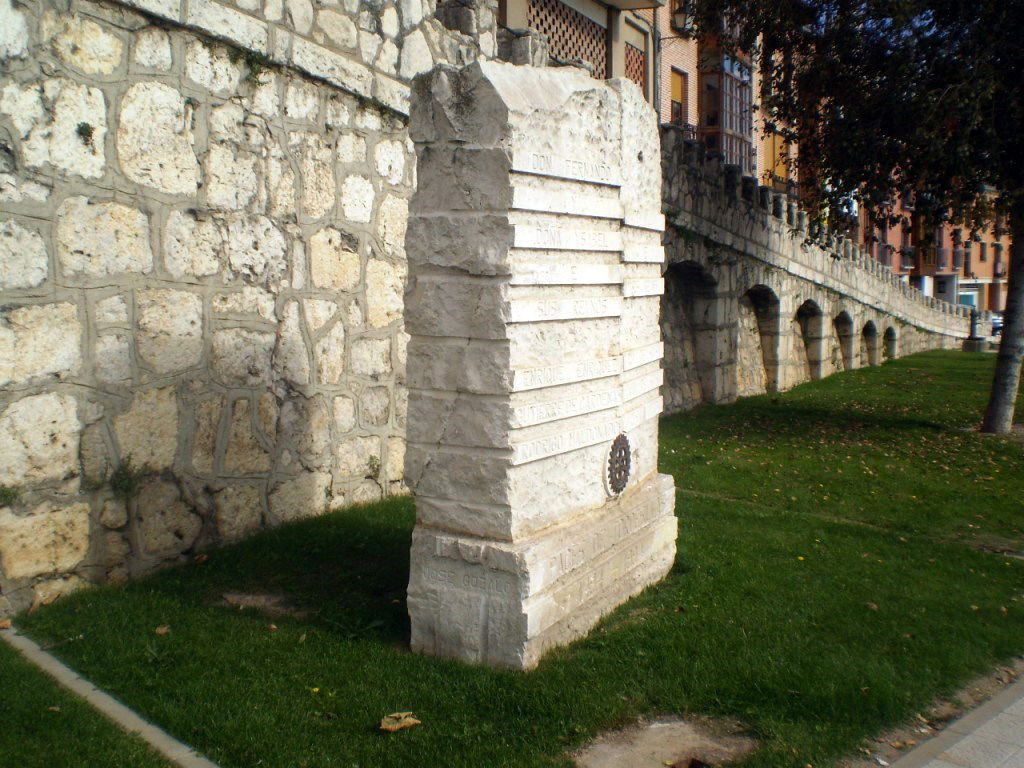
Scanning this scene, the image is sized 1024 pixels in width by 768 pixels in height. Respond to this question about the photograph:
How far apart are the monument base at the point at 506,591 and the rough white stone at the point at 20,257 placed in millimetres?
2307

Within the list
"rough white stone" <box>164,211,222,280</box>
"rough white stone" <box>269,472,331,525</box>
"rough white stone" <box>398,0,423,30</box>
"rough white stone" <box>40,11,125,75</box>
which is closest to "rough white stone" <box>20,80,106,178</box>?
"rough white stone" <box>40,11,125,75</box>

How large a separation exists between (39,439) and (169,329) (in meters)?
1.00

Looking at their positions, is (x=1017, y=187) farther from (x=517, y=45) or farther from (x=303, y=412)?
(x=303, y=412)

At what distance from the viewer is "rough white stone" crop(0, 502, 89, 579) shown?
15.8ft

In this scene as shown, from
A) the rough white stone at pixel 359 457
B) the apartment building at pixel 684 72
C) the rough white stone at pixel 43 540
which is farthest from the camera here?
the apartment building at pixel 684 72

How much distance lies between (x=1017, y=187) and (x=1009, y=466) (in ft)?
10.1

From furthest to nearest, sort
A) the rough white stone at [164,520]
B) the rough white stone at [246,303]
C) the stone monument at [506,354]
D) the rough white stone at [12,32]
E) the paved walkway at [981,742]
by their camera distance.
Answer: the rough white stone at [246,303] → the rough white stone at [164,520] → the rough white stone at [12,32] → the stone monument at [506,354] → the paved walkway at [981,742]

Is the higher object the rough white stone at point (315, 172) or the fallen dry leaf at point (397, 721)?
the rough white stone at point (315, 172)

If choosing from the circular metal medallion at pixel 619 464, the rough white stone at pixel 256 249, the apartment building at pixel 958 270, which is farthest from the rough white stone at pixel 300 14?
the apartment building at pixel 958 270

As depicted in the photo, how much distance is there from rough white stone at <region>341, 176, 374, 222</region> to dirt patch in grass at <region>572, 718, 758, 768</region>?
168 inches

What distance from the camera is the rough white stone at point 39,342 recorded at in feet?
15.6

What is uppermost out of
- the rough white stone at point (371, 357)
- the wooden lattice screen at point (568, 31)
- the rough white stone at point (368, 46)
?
the wooden lattice screen at point (568, 31)

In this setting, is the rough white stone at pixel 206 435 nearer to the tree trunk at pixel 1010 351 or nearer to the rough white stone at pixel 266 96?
the rough white stone at pixel 266 96

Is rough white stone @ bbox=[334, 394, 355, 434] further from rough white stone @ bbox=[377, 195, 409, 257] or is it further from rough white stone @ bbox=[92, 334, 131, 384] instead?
rough white stone @ bbox=[92, 334, 131, 384]
